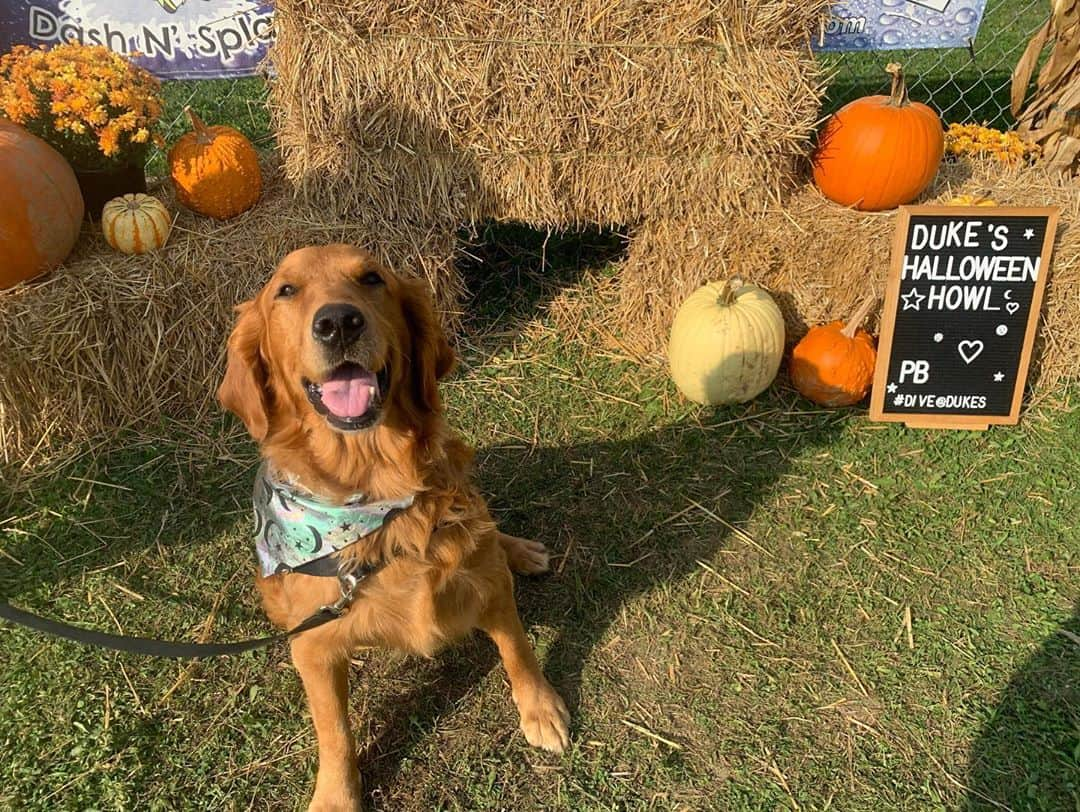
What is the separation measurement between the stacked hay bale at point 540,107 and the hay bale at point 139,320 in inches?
9.9

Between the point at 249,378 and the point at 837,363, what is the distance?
9.09 ft

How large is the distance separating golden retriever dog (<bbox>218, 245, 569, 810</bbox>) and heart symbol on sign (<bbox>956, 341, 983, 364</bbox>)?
8.63ft

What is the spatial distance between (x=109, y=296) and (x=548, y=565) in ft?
8.31

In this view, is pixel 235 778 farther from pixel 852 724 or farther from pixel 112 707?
pixel 852 724

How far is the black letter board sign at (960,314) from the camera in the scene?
11.3 feet

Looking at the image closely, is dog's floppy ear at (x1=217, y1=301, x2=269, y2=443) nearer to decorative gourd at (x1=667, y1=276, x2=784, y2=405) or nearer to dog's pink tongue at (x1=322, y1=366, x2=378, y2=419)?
dog's pink tongue at (x1=322, y1=366, x2=378, y2=419)

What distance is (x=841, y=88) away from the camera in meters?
6.40

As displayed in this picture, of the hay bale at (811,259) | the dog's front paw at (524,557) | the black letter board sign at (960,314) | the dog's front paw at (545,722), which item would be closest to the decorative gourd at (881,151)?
the hay bale at (811,259)

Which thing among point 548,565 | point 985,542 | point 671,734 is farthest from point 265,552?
point 985,542

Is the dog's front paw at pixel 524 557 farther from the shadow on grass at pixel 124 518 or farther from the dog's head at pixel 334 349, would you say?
the shadow on grass at pixel 124 518

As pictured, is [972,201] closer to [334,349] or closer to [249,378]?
Answer: [334,349]

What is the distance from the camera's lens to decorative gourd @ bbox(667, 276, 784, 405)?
362 centimetres

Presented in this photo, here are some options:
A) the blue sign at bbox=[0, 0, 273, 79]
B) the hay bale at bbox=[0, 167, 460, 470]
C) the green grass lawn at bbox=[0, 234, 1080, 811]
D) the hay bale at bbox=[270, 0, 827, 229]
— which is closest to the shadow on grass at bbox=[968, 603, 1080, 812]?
the green grass lawn at bbox=[0, 234, 1080, 811]

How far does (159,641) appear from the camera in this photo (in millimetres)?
1894
